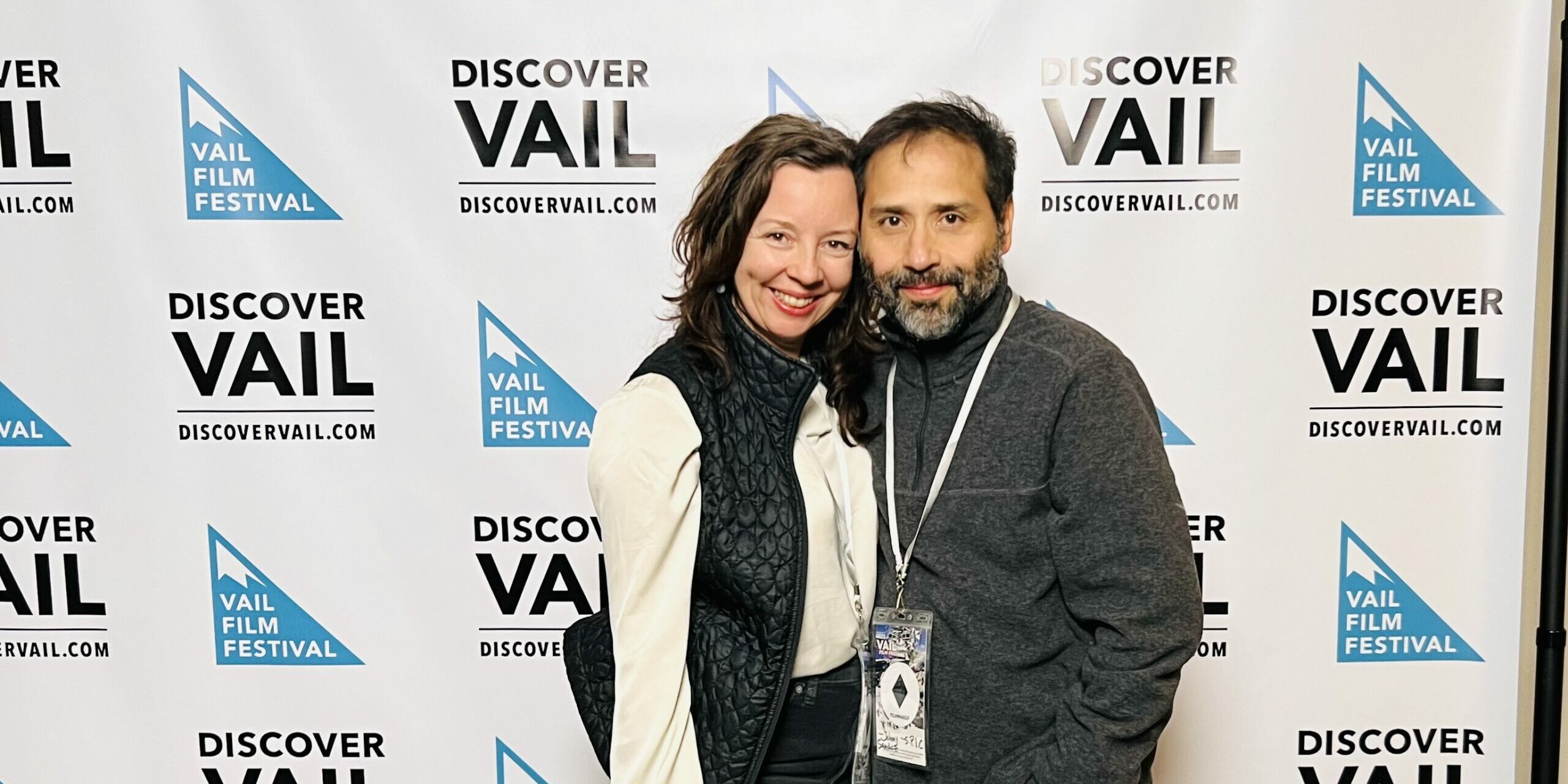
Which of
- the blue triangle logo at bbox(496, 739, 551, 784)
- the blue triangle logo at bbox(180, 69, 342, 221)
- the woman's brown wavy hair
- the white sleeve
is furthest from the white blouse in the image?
the blue triangle logo at bbox(180, 69, 342, 221)

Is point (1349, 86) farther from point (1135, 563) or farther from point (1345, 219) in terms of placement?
point (1135, 563)

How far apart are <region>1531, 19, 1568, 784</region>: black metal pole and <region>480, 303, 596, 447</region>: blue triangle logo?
1.67 m

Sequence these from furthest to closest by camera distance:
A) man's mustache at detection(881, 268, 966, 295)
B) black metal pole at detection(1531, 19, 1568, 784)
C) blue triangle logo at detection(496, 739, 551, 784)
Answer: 1. blue triangle logo at detection(496, 739, 551, 784)
2. black metal pole at detection(1531, 19, 1568, 784)
3. man's mustache at detection(881, 268, 966, 295)

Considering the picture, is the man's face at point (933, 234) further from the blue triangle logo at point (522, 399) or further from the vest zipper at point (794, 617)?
the blue triangle logo at point (522, 399)

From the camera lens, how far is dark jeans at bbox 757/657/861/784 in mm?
1354

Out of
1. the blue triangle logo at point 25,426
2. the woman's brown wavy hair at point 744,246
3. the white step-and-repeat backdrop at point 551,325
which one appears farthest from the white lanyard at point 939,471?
the blue triangle logo at point 25,426

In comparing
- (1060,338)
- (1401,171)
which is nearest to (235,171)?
(1060,338)

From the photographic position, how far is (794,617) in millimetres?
1287

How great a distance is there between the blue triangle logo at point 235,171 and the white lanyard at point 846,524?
3.59 ft

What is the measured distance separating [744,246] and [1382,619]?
1445 mm

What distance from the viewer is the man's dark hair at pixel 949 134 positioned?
4.42 ft

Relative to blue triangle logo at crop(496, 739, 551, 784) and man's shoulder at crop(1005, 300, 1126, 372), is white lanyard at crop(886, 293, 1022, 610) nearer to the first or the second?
A: man's shoulder at crop(1005, 300, 1126, 372)

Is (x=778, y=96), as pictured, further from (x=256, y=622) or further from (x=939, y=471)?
(x=256, y=622)

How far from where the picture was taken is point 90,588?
207 cm
